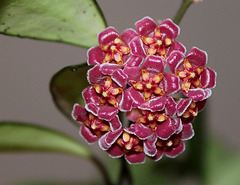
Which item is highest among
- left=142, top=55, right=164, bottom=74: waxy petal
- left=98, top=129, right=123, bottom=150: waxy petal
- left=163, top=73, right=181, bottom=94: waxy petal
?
left=142, top=55, right=164, bottom=74: waxy petal

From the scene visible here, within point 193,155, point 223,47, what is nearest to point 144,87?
point 193,155

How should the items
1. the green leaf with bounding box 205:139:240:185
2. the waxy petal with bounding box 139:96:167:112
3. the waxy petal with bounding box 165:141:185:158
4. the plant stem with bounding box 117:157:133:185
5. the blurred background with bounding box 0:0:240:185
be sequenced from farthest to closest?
the blurred background with bounding box 0:0:240:185
the green leaf with bounding box 205:139:240:185
the plant stem with bounding box 117:157:133:185
the waxy petal with bounding box 165:141:185:158
the waxy petal with bounding box 139:96:167:112

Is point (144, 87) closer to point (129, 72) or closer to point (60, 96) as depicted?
point (129, 72)

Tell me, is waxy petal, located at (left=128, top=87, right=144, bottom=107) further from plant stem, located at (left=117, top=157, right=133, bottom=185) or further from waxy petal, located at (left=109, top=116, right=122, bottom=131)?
plant stem, located at (left=117, top=157, right=133, bottom=185)

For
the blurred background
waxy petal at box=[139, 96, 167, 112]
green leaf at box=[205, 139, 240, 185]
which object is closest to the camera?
waxy petal at box=[139, 96, 167, 112]

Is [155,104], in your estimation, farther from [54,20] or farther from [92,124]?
[54,20]

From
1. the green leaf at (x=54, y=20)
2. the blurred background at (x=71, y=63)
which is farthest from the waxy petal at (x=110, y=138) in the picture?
the blurred background at (x=71, y=63)

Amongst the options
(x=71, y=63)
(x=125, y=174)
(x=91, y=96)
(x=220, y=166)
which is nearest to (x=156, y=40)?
(x=91, y=96)

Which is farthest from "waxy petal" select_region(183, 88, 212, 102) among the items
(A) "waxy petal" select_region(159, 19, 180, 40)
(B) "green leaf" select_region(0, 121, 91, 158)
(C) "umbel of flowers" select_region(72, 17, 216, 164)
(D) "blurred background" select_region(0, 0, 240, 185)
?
(D) "blurred background" select_region(0, 0, 240, 185)
